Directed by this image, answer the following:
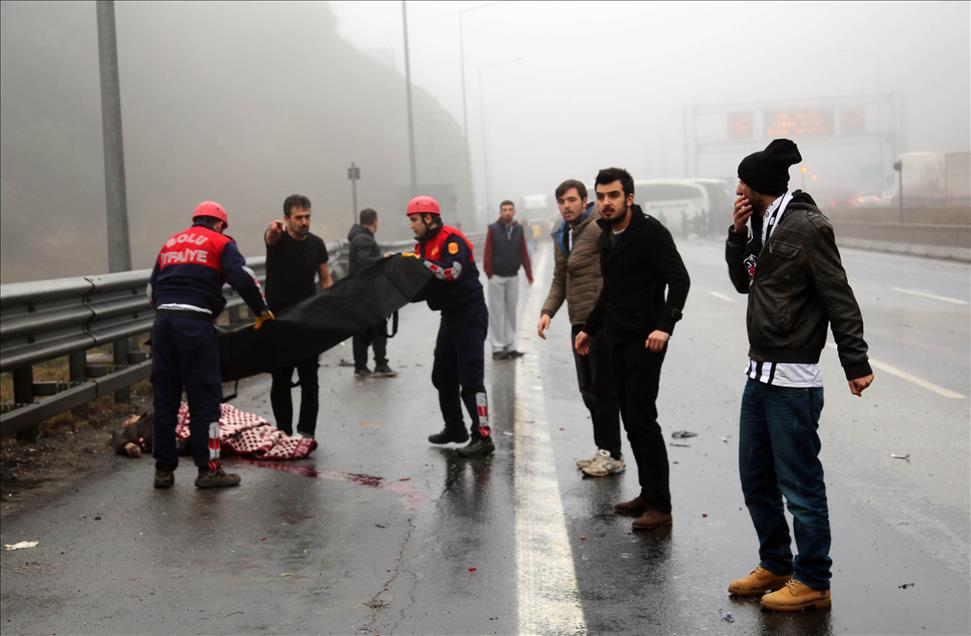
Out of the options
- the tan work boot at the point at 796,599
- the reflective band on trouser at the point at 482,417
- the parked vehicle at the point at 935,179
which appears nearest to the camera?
the tan work boot at the point at 796,599

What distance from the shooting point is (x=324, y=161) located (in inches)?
2968

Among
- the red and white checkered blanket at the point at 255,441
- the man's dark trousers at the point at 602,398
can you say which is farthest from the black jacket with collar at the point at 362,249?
the man's dark trousers at the point at 602,398

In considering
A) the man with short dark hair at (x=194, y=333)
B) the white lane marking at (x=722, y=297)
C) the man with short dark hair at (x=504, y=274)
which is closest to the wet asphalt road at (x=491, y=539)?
the man with short dark hair at (x=194, y=333)

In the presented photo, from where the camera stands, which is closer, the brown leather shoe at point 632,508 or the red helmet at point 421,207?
the brown leather shoe at point 632,508

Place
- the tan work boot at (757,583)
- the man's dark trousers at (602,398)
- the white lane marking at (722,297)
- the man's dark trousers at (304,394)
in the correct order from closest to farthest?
the tan work boot at (757,583) < the man's dark trousers at (602,398) < the man's dark trousers at (304,394) < the white lane marking at (722,297)

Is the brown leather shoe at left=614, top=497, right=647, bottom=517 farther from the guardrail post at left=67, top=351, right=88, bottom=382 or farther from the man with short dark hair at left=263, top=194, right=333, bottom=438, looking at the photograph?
the guardrail post at left=67, top=351, right=88, bottom=382

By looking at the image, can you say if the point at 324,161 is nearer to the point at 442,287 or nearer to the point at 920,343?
the point at 920,343

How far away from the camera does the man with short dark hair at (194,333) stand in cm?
805

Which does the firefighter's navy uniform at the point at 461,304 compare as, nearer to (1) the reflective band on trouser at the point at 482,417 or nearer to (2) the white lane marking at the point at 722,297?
(1) the reflective band on trouser at the point at 482,417

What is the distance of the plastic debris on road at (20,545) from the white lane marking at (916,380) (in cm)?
755

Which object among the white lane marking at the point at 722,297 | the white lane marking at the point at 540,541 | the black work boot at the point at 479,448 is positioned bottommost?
the white lane marking at the point at 540,541

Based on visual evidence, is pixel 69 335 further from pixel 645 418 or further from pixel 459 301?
pixel 645 418

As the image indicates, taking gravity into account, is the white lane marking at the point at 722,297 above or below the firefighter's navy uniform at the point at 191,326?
below

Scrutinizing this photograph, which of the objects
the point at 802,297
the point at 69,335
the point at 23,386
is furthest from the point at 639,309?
the point at 69,335
